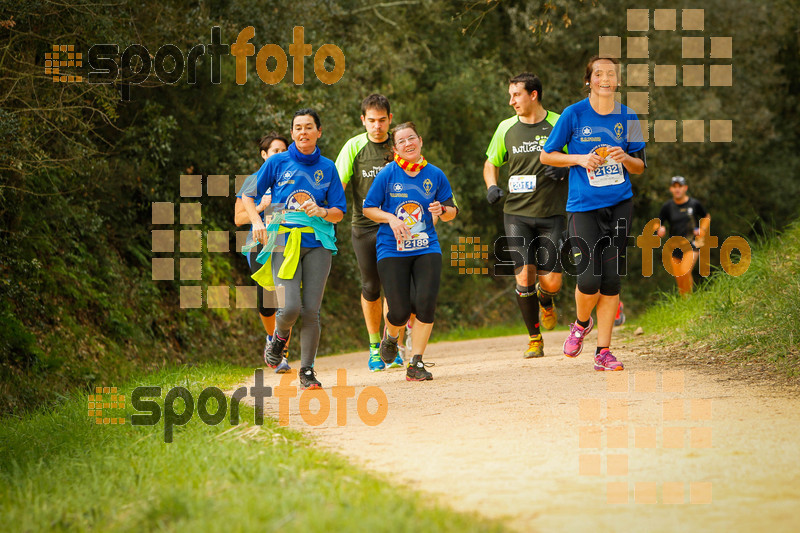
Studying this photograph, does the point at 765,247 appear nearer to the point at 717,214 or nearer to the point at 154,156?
the point at 154,156

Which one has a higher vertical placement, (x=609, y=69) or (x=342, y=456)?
(x=609, y=69)

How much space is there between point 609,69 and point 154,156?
7.30 m

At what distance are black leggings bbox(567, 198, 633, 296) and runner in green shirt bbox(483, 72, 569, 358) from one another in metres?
1.06

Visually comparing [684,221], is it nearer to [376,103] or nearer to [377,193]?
[376,103]

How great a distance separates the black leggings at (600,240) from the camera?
7492 millimetres

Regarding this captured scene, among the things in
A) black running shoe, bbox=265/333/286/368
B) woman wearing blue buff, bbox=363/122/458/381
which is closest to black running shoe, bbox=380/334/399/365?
woman wearing blue buff, bbox=363/122/458/381

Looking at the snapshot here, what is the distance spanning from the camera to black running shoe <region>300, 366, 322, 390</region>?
7312 mm

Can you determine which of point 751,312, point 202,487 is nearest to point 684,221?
point 751,312

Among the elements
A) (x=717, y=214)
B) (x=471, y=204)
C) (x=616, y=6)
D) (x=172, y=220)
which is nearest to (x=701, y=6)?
(x=616, y=6)

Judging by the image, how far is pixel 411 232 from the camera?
774cm

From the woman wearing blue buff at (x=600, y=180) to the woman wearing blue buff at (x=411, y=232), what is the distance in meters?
1.08

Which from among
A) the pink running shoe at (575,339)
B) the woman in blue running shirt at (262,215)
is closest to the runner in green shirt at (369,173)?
the woman in blue running shirt at (262,215)

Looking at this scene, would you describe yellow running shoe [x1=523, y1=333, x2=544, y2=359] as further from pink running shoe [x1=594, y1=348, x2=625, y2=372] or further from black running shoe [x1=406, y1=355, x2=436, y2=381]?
black running shoe [x1=406, y1=355, x2=436, y2=381]

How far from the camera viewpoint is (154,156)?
496 inches
